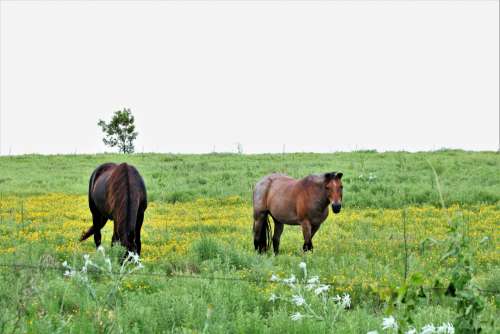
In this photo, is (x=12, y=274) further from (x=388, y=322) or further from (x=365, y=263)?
(x=388, y=322)

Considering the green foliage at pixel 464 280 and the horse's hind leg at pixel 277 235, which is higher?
the green foliage at pixel 464 280

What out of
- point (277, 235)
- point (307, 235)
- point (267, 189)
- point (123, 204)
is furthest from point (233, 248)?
point (123, 204)

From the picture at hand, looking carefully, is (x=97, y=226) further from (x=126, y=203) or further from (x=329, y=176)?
(x=329, y=176)

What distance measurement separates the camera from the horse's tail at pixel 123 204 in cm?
912

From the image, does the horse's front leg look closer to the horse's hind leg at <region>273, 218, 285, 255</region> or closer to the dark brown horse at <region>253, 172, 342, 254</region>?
the dark brown horse at <region>253, 172, 342, 254</region>

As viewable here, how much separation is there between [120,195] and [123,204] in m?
0.21

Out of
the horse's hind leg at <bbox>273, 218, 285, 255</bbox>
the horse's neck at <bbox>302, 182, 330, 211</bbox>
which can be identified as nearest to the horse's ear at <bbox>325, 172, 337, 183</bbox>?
the horse's neck at <bbox>302, 182, 330, 211</bbox>

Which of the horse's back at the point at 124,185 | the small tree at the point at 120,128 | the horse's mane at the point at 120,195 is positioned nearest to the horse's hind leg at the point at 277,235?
the horse's back at the point at 124,185

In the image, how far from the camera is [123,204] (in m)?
9.21

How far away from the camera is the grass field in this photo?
205 inches

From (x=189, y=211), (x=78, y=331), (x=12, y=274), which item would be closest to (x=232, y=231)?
(x=189, y=211)

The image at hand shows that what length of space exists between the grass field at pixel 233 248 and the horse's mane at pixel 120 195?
1.73 ft

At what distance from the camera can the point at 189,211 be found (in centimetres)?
1625

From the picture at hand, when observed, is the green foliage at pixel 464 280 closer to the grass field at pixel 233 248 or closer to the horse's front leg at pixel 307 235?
the grass field at pixel 233 248
